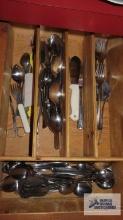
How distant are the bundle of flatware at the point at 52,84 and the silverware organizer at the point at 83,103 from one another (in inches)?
1.1

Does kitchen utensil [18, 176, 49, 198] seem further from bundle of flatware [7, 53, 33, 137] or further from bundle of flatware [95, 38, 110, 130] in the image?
bundle of flatware [95, 38, 110, 130]

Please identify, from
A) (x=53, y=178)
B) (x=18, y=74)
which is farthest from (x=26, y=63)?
(x=53, y=178)

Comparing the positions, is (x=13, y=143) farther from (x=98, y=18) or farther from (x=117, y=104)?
(x=98, y=18)

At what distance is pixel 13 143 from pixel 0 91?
0.87 ft

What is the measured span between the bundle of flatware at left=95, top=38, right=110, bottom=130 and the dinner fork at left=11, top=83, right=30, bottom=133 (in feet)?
0.92

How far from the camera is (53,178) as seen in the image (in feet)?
3.23

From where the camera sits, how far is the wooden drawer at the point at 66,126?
0.84 meters

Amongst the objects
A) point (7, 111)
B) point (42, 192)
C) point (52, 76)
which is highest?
point (52, 76)

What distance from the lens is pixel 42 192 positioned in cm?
94

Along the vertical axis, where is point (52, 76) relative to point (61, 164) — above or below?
above

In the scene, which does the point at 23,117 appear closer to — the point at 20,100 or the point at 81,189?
the point at 20,100

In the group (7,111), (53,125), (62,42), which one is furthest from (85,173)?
(62,42)

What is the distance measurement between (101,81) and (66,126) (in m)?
0.30

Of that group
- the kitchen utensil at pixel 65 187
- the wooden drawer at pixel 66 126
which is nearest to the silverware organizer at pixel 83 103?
the wooden drawer at pixel 66 126
